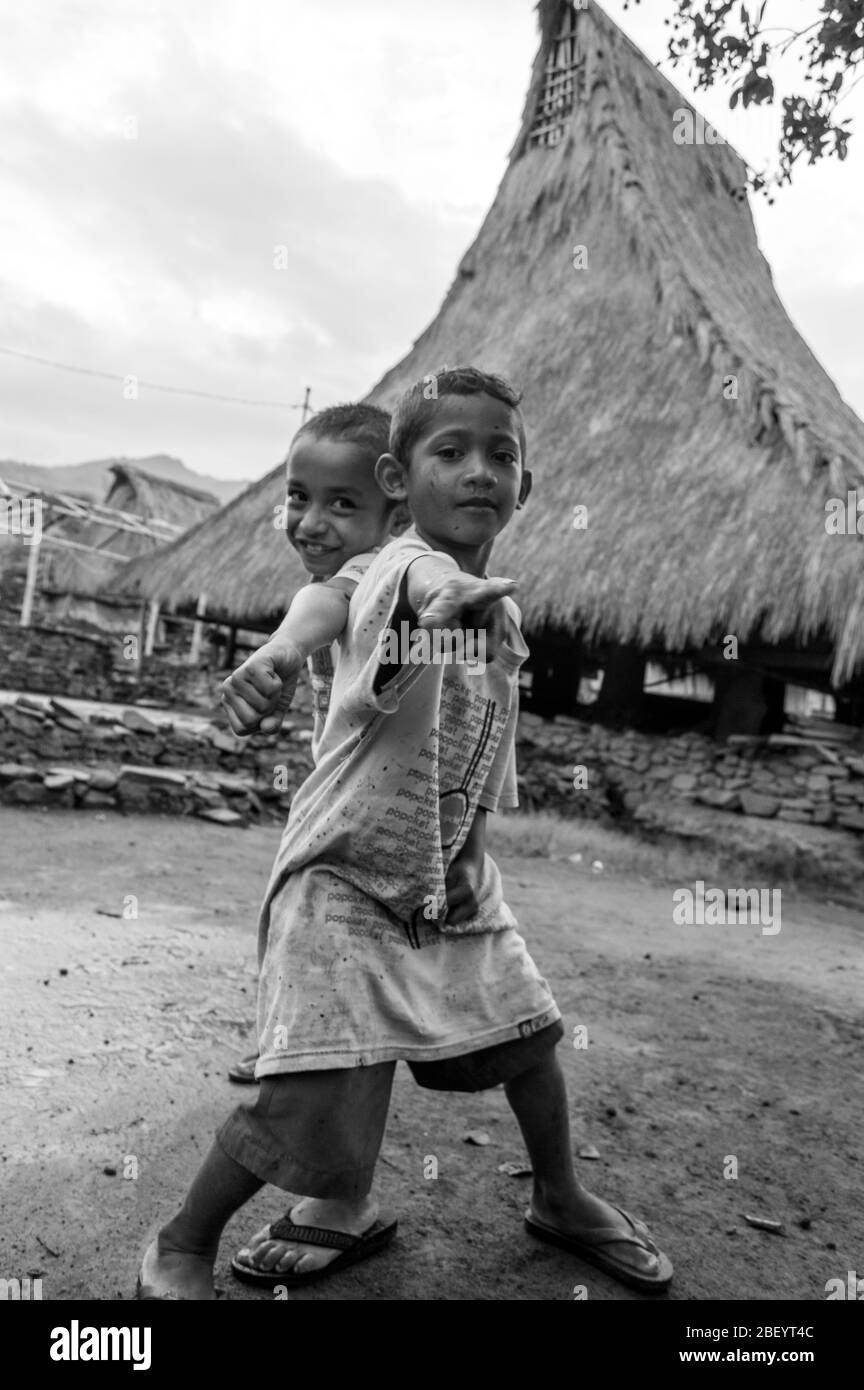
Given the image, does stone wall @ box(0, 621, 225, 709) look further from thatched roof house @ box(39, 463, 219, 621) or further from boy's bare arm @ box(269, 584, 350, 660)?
boy's bare arm @ box(269, 584, 350, 660)

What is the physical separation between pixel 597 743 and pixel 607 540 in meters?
1.76

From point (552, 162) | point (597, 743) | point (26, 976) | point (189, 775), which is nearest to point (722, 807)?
point (597, 743)

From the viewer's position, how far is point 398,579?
1.31 metres

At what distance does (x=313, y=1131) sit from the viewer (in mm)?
1399

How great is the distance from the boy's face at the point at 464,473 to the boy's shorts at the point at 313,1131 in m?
Answer: 0.83

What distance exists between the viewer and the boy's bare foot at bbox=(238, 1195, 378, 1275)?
1592 mm

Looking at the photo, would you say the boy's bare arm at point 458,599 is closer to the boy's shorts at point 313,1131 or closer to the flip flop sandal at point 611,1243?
the boy's shorts at point 313,1131

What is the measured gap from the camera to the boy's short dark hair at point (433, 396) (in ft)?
4.84

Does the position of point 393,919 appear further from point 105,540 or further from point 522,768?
point 105,540

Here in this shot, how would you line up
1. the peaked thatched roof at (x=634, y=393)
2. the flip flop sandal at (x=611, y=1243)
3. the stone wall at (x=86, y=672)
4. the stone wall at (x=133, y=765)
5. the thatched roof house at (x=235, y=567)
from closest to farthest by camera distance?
the flip flop sandal at (x=611, y=1243) → the stone wall at (x=133, y=765) → the peaked thatched roof at (x=634, y=393) → the thatched roof house at (x=235, y=567) → the stone wall at (x=86, y=672)

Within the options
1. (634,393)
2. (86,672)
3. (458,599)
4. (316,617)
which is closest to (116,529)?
(86,672)

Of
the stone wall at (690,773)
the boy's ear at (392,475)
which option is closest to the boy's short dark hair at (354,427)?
the boy's ear at (392,475)

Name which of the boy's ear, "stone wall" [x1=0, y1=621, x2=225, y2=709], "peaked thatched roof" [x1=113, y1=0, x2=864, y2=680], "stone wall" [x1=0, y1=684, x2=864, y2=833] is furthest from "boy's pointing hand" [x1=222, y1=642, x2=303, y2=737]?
"stone wall" [x1=0, y1=621, x2=225, y2=709]

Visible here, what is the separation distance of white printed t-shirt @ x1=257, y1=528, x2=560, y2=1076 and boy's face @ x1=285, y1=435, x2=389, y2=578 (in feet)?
0.74
